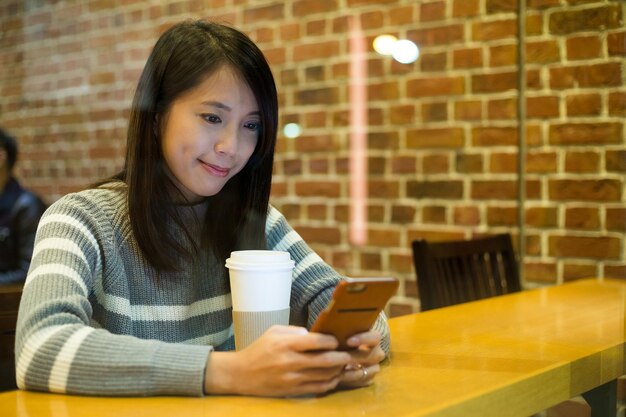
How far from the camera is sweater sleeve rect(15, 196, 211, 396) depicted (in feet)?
3.18

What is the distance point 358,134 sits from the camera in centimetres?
245

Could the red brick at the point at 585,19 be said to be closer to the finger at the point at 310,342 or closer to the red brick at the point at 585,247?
the red brick at the point at 585,247

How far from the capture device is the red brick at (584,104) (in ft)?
7.40

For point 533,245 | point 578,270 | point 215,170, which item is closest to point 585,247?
point 578,270

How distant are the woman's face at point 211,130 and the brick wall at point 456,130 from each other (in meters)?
0.64

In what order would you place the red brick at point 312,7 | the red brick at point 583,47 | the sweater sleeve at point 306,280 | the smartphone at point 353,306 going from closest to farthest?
the smartphone at point 353,306, the sweater sleeve at point 306,280, the red brick at point 312,7, the red brick at point 583,47

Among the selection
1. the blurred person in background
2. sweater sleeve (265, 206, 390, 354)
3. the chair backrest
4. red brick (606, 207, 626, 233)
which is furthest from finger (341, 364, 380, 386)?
red brick (606, 207, 626, 233)

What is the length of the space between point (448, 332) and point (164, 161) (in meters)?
0.60

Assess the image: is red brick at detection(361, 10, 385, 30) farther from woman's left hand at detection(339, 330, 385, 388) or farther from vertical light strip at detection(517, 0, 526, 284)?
woman's left hand at detection(339, 330, 385, 388)

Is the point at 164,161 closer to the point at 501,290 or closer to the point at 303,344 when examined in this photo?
the point at 303,344

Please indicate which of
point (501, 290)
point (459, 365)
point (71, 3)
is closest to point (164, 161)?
point (71, 3)

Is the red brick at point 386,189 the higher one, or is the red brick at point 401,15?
the red brick at point 401,15

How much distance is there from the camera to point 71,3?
1446 mm

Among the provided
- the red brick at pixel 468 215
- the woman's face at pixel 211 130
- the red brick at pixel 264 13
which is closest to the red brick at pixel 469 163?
the red brick at pixel 468 215
